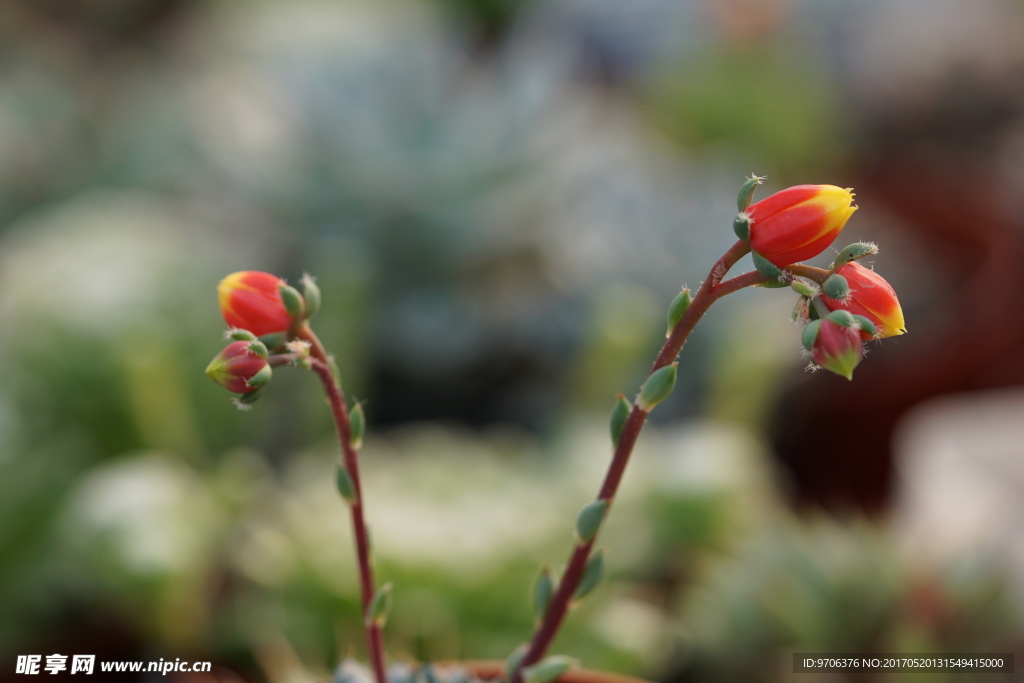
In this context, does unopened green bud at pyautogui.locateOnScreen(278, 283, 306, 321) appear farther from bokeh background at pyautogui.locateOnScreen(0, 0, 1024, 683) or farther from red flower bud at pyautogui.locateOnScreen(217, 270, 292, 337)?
bokeh background at pyautogui.locateOnScreen(0, 0, 1024, 683)

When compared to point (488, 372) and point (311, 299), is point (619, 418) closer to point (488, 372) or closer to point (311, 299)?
point (311, 299)

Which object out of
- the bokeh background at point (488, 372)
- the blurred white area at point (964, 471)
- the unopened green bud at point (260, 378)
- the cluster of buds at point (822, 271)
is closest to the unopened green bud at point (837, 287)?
the cluster of buds at point (822, 271)

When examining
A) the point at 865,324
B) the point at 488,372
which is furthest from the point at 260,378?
the point at 488,372

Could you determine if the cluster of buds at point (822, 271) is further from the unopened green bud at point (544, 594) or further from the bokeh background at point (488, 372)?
the bokeh background at point (488, 372)

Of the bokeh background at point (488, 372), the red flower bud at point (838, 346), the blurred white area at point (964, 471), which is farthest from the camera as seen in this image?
the blurred white area at point (964, 471)

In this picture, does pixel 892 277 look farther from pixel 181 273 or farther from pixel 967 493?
pixel 181 273

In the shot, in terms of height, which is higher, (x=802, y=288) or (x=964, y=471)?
(x=802, y=288)

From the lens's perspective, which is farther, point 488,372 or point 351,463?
point 488,372

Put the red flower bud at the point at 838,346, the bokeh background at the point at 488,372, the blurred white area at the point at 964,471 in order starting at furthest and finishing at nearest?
the blurred white area at the point at 964,471
the bokeh background at the point at 488,372
the red flower bud at the point at 838,346
